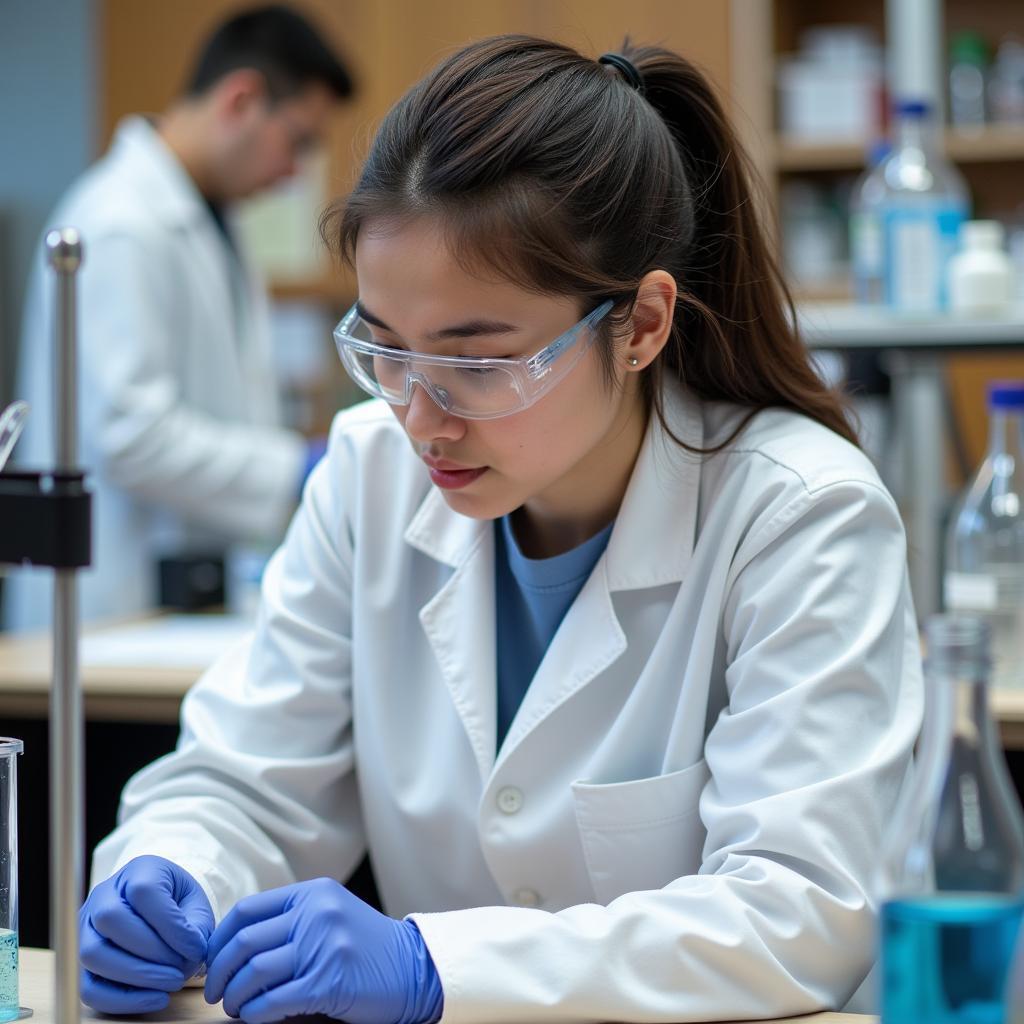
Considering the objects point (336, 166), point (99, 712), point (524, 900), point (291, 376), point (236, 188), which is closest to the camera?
point (524, 900)

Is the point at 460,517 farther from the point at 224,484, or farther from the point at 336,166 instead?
the point at 336,166

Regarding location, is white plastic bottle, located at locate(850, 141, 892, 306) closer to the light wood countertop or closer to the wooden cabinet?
the wooden cabinet

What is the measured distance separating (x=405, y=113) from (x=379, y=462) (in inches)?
13.5

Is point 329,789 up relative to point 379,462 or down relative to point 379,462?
down

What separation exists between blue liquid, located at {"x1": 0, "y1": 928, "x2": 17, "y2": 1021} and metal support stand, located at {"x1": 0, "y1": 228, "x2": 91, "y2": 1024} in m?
0.14

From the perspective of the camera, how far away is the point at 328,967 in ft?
2.83

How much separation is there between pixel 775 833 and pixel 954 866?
30cm

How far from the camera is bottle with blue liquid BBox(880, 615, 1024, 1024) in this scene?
2.15 feet

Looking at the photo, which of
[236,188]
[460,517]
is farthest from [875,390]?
[236,188]

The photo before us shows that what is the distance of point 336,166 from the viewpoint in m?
3.95

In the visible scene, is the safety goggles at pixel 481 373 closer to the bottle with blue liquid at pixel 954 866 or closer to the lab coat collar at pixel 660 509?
the lab coat collar at pixel 660 509

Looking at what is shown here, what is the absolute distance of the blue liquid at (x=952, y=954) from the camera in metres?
0.66

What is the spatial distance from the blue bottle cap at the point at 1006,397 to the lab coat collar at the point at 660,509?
0.50m

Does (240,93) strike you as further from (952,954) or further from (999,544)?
(952,954)
